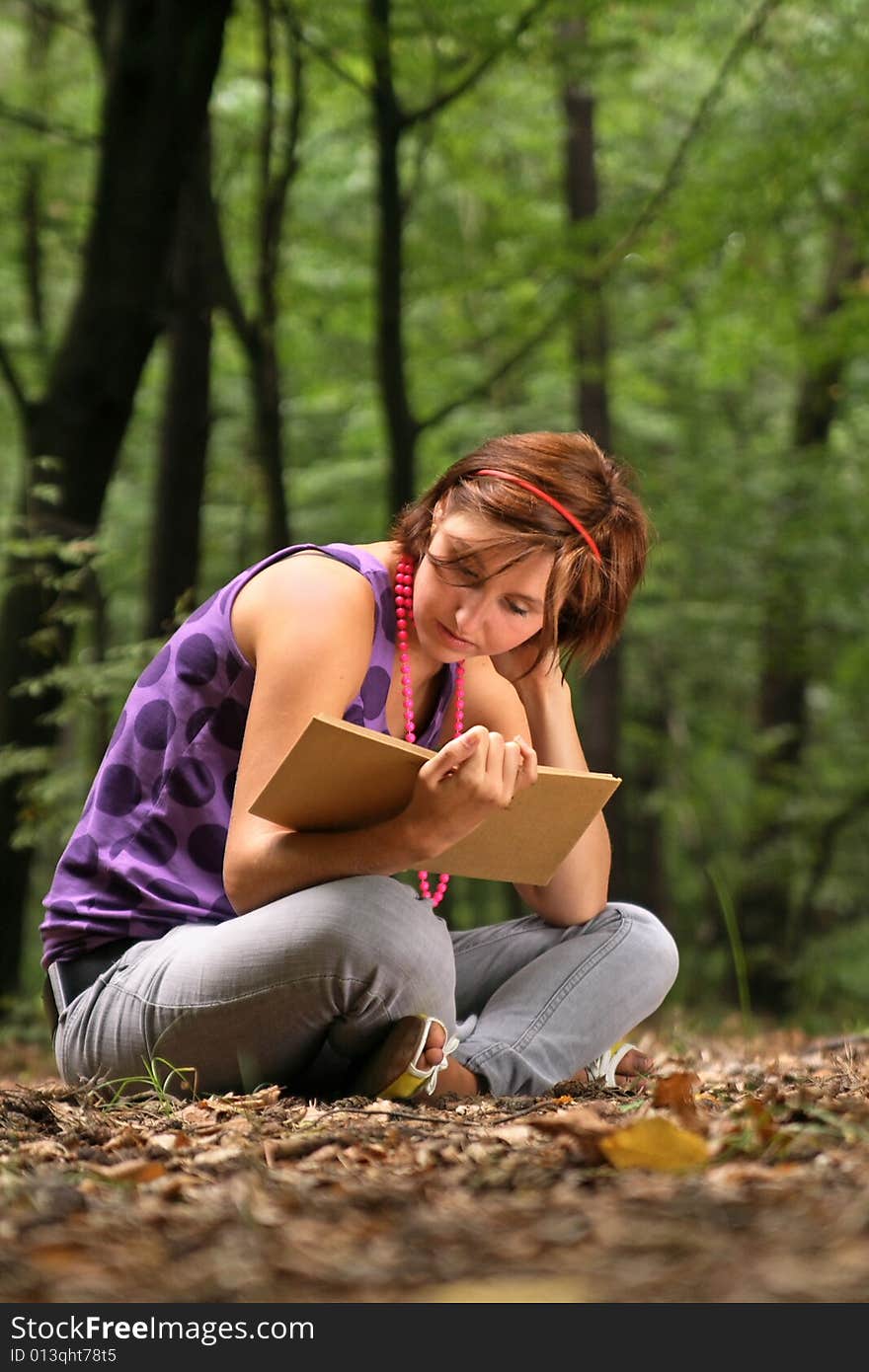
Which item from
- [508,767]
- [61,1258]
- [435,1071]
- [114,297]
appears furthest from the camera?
[114,297]

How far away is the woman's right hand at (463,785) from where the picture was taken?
228 centimetres

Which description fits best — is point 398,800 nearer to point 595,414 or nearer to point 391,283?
point 391,283

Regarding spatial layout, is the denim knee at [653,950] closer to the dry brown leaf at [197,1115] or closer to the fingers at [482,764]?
the fingers at [482,764]

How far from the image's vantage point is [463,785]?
2.30 metres

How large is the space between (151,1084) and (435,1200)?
112 cm

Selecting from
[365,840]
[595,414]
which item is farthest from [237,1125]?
[595,414]

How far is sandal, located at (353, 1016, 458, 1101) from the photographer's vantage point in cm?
249

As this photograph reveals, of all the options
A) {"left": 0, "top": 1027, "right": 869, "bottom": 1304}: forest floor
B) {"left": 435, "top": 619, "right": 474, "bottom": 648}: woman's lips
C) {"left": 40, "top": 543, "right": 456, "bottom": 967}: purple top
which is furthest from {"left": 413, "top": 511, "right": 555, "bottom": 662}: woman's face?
{"left": 0, "top": 1027, "right": 869, "bottom": 1304}: forest floor

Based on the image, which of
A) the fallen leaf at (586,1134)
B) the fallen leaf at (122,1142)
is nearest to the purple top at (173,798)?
the fallen leaf at (122,1142)

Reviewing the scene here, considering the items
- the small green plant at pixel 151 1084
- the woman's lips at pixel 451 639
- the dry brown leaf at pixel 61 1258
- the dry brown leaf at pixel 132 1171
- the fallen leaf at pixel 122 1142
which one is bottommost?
the small green plant at pixel 151 1084

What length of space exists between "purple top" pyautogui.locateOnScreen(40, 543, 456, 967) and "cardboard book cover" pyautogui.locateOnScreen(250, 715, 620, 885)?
1.21 feet

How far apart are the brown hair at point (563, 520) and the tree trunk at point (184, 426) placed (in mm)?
3112

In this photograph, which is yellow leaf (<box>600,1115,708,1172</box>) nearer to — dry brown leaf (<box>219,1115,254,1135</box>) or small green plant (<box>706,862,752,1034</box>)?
dry brown leaf (<box>219,1115,254,1135</box>)
